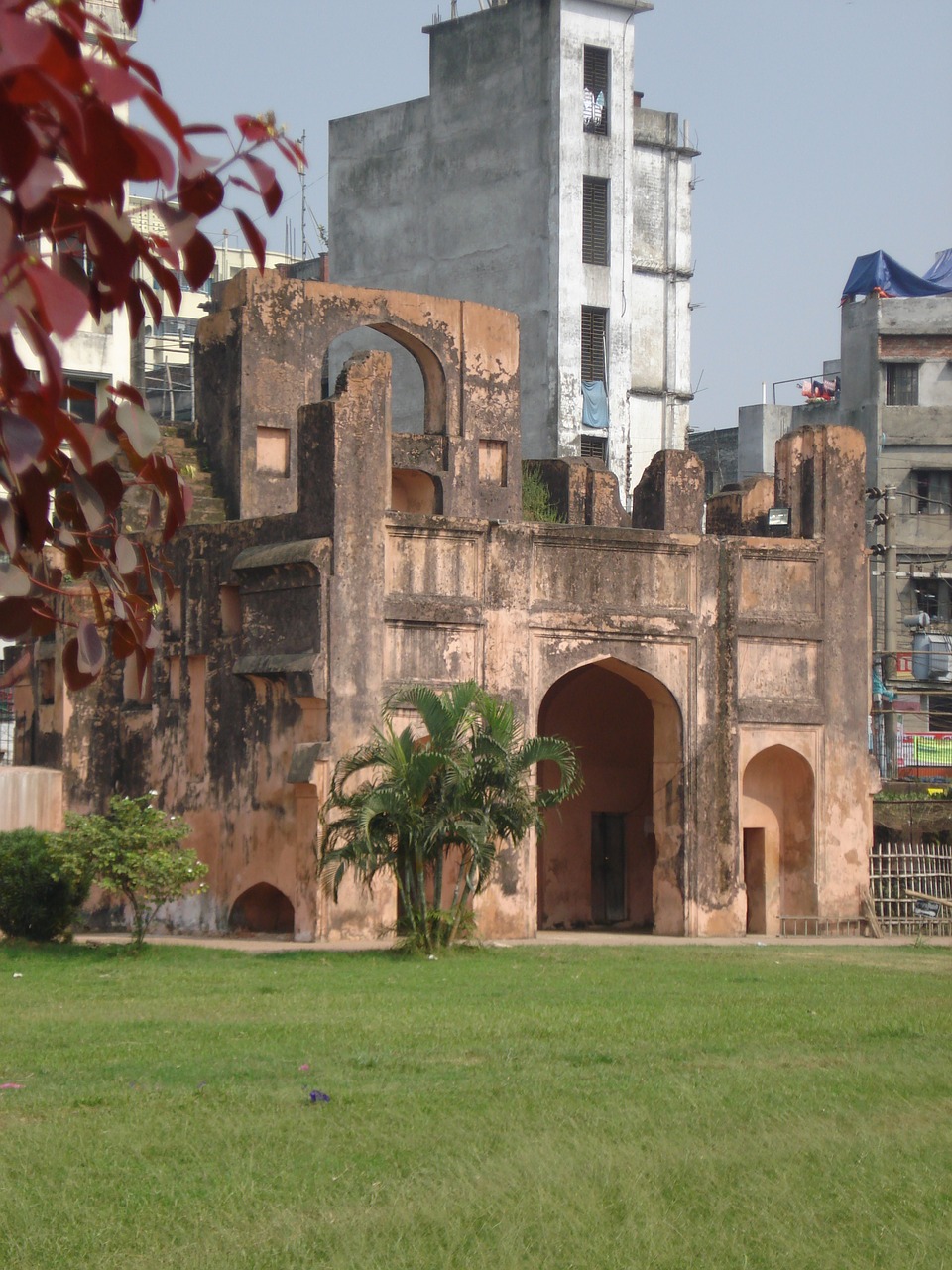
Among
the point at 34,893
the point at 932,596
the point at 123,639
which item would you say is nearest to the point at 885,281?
the point at 932,596

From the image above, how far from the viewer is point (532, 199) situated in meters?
39.8

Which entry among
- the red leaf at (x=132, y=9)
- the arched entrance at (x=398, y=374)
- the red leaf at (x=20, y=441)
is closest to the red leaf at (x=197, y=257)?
the red leaf at (x=132, y=9)

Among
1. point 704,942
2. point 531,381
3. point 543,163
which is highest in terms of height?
point 543,163

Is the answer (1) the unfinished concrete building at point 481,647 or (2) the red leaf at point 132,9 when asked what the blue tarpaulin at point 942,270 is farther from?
(2) the red leaf at point 132,9

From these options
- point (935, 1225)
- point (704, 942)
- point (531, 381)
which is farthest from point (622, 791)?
point (935, 1225)

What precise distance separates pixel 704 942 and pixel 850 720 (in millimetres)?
4133

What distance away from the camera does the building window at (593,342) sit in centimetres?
4041

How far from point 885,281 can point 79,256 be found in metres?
43.9

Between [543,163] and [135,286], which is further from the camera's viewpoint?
[543,163]

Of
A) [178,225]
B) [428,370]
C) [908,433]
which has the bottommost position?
[178,225]

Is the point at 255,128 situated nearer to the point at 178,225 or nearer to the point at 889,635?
the point at 178,225

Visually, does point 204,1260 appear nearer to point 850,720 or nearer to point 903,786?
point 850,720

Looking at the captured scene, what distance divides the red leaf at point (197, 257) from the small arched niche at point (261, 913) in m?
18.4

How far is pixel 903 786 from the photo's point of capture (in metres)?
32.4
